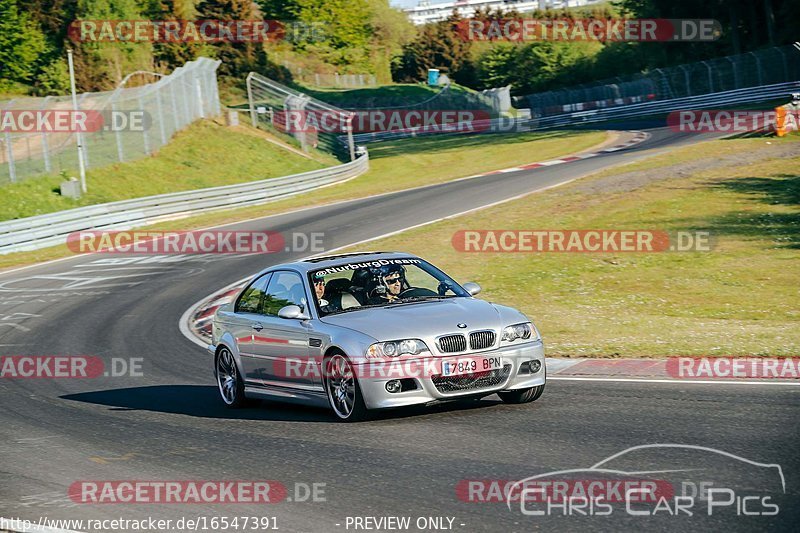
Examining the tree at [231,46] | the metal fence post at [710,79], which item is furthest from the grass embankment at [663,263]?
the tree at [231,46]

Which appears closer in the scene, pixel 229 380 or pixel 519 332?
pixel 519 332

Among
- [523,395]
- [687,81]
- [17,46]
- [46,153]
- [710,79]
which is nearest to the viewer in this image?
[523,395]

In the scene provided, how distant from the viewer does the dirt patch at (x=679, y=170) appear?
31.0 metres

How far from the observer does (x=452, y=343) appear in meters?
9.42

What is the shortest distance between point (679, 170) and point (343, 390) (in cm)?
2468

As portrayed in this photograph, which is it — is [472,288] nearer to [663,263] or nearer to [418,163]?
[663,263]

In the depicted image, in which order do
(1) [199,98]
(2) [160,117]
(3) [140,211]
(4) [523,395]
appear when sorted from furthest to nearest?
(1) [199,98], (2) [160,117], (3) [140,211], (4) [523,395]

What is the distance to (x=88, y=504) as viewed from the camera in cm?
751

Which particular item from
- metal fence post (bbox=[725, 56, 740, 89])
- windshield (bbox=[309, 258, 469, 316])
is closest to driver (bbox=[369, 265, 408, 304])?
windshield (bbox=[309, 258, 469, 316])

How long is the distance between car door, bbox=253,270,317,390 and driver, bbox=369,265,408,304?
2.35 feet

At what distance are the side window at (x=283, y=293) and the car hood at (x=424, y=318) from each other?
26.7 inches

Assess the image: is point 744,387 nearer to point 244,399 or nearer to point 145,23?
point 244,399

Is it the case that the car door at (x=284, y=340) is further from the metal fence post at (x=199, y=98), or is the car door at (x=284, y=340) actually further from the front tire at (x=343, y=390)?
the metal fence post at (x=199, y=98)

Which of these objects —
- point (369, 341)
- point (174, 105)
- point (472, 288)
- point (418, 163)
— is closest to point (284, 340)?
point (369, 341)
